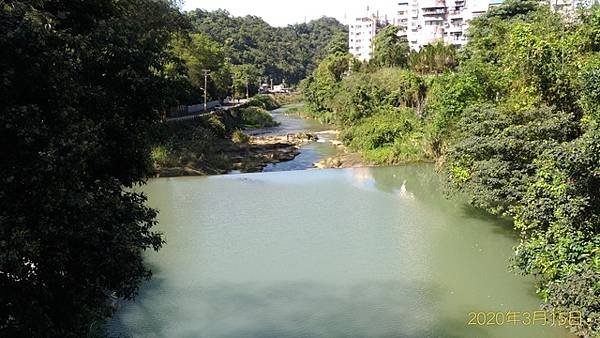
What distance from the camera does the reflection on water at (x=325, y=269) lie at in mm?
9070

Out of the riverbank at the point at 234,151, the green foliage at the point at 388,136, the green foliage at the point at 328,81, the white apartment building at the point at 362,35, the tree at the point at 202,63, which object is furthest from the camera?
the white apartment building at the point at 362,35

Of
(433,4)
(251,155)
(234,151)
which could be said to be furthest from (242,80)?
(251,155)

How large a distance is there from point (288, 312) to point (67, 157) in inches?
230

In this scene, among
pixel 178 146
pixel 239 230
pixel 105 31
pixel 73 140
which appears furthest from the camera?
pixel 178 146

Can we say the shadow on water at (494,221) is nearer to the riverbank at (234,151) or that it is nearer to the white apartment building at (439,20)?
the riverbank at (234,151)

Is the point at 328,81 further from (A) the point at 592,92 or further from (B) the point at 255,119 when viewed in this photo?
(A) the point at 592,92

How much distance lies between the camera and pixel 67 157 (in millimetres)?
4680

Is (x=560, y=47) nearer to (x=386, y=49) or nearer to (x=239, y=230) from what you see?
(x=239, y=230)

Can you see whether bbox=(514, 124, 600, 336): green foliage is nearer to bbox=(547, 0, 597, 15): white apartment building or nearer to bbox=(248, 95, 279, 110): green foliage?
bbox=(547, 0, 597, 15): white apartment building

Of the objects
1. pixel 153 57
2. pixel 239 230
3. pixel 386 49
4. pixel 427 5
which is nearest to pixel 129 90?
pixel 153 57

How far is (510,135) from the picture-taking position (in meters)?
12.0

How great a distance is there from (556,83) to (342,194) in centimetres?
803

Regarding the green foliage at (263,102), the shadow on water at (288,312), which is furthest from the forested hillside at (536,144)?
the green foliage at (263,102)

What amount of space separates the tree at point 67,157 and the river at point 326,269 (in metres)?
3.54
